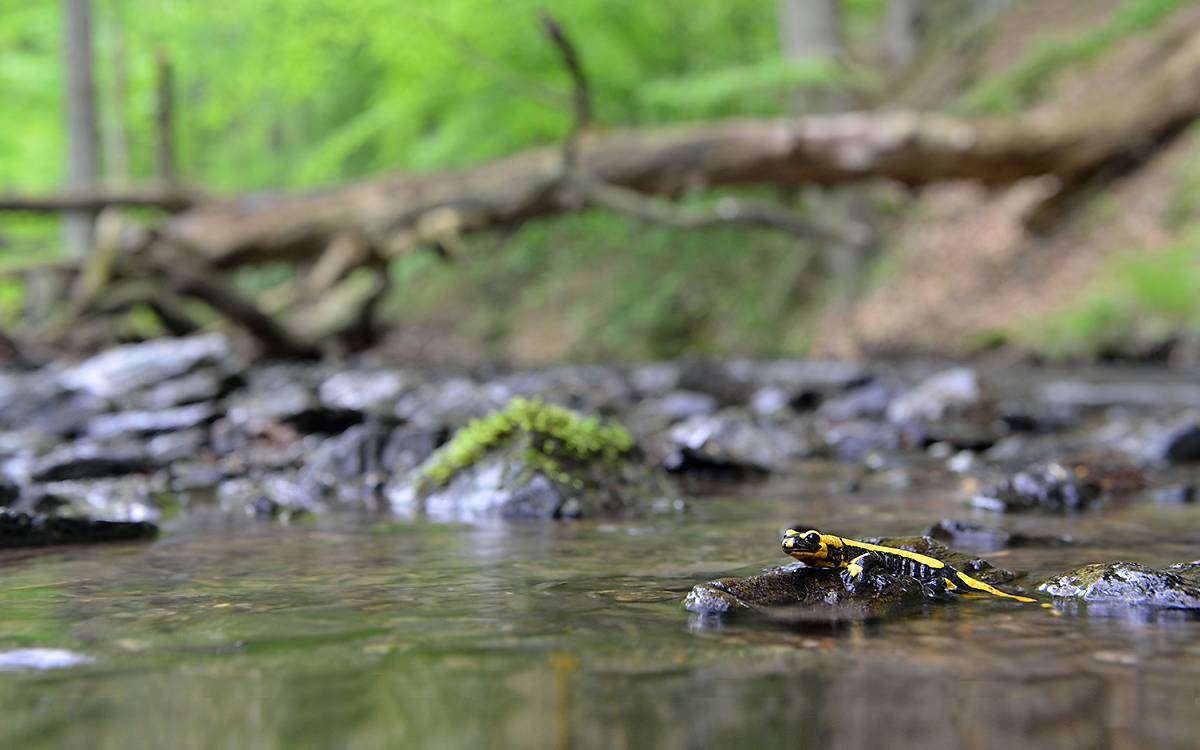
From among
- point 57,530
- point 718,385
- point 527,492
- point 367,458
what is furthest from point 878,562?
point 718,385

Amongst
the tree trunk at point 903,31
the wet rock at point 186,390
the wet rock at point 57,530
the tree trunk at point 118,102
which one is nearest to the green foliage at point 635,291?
the tree trunk at point 903,31

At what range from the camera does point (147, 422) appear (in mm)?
6168

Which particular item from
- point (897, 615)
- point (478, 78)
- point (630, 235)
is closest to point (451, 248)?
point (478, 78)

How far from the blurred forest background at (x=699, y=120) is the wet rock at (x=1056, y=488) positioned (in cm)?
737

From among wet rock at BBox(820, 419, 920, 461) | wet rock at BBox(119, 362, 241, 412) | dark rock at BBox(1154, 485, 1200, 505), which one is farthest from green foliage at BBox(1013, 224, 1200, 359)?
wet rock at BBox(119, 362, 241, 412)

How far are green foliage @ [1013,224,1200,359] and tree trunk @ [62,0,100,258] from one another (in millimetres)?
13070

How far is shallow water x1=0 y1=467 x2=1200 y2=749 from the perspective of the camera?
4.71 ft

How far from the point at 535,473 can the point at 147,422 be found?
3330 millimetres

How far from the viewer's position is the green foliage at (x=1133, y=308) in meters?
10.5

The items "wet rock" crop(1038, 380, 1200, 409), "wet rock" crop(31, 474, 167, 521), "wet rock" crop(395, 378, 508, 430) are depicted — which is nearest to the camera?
"wet rock" crop(31, 474, 167, 521)

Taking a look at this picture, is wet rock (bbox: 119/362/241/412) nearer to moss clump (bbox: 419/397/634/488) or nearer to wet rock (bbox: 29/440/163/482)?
wet rock (bbox: 29/440/163/482)

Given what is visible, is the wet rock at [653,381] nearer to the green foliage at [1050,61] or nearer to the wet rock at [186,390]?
the wet rock at [186,390]

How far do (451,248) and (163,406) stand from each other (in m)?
6.03

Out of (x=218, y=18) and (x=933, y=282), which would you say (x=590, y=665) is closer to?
(x=933, y=282)
